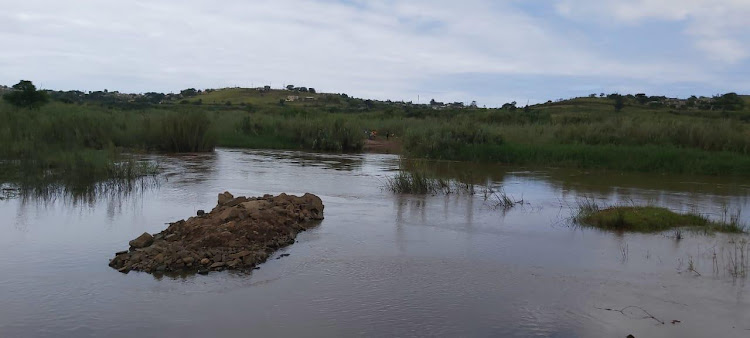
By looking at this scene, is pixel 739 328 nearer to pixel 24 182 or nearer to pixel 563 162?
pixel 24 182

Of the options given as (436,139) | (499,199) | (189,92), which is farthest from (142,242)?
(189,92)

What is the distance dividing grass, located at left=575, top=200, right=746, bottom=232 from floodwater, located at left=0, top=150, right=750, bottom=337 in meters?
0.50

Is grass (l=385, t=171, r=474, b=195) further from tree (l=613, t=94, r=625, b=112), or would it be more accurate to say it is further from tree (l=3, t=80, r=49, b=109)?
tree (l=613, t=94, r=625, b=112)


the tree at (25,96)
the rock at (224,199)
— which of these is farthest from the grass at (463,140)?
the rock at (224,199)

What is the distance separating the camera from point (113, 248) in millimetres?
8758

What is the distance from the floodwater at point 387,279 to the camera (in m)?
6.16

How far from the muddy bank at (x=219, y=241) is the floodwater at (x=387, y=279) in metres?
0.26

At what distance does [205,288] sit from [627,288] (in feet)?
15.8

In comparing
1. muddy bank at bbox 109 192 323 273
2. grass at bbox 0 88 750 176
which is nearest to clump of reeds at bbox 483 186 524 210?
muddy bank at bbox 109 192 323 273

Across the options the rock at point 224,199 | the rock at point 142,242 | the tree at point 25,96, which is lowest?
the rock at point 142,242

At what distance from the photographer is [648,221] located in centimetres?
1126

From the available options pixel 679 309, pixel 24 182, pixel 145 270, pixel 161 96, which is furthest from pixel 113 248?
pixel 161 96

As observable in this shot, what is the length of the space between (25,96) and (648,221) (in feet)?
107

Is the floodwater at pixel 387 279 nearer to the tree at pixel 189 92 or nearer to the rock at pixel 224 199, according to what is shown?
the rock at pixel 224 199
